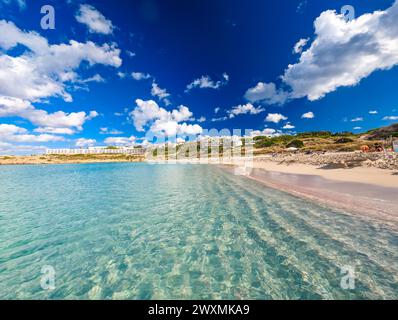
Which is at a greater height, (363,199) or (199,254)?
(363,199)

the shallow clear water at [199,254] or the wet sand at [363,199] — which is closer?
the shallow clear water at [199,254]

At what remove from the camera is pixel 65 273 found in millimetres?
5805

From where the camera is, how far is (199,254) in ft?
22.3

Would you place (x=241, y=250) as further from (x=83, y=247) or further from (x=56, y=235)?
(x=56, y=235)

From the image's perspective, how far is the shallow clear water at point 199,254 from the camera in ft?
16.2

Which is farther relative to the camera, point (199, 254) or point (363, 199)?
point (363, 199)

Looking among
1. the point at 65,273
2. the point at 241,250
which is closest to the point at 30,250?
the point at 65,273

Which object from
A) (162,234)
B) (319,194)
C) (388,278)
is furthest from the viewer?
(319,194)

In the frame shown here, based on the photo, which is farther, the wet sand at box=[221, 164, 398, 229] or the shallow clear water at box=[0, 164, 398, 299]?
the wet sand at box=[221, 164, 398, 229]

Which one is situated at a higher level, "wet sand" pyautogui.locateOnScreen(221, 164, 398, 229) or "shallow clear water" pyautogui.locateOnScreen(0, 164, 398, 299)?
"wet sand" pyautogui.locateOnScreen(221, 164, 398, 229)

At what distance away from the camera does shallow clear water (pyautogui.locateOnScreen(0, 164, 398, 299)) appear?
16.2 feet

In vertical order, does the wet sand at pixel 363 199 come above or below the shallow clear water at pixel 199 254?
above
